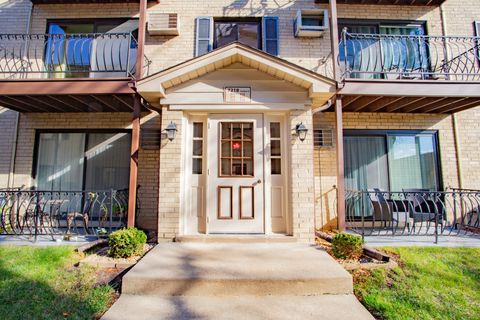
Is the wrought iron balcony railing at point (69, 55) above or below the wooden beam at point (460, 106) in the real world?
above

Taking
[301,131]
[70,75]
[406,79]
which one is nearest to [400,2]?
[406,79]

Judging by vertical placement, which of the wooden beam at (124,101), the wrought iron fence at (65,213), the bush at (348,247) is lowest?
the bush at (348,247)

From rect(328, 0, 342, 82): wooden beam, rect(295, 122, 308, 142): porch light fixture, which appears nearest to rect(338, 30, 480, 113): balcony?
rect(328, 0, 342, 82): wooden beam

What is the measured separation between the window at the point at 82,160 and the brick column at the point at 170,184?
6.98ft

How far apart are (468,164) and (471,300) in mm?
4733

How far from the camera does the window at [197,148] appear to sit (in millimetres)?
4918

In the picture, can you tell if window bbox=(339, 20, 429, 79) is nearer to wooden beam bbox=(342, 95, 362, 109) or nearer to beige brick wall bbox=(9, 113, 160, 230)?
wooden beam bbox=(342, 95, 362, 109)

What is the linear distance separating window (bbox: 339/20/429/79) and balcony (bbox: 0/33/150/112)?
5.27 m

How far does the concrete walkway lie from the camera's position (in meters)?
2.66

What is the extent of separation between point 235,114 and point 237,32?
3.09 meters

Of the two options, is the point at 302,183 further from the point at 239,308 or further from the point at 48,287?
the point at 48,287

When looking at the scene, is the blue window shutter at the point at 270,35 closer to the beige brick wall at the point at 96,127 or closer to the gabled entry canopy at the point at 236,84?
the gabled entry canopy at the point at 236,84

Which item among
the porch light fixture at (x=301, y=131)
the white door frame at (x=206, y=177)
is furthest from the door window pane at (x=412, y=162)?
the white door frame at (x=206, y=177)

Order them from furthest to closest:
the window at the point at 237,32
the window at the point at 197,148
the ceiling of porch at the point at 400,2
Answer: the window at the point at 237,32 → the ceiling of porch at the point at 400,2 → the window at the point at 197,148
